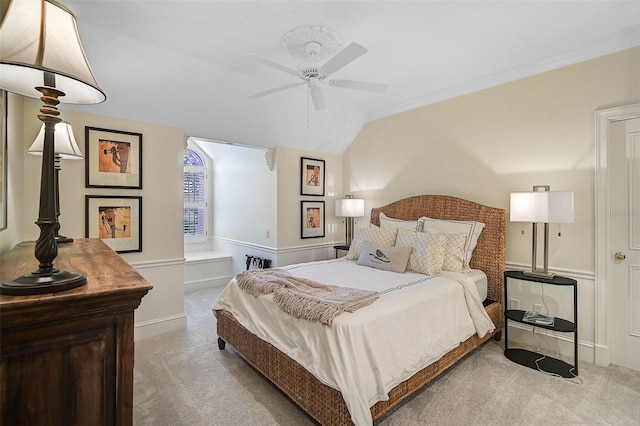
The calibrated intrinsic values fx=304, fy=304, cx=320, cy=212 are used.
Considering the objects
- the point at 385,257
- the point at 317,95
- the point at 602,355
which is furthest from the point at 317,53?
the point at 602,355

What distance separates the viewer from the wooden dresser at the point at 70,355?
76 cm

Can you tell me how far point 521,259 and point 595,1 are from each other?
2300mm

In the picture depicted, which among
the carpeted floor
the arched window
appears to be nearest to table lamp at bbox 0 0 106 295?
the carpeted floor

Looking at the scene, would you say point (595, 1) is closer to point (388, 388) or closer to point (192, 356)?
point (388, 388)

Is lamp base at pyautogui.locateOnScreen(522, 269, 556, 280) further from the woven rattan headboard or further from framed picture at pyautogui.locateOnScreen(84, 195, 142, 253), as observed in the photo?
framed picture at pyautogui.locateOnScreen(84, 195, 142, 253)

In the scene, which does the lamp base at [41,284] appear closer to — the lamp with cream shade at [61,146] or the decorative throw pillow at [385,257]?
the lamp with cream shade at [61,146]

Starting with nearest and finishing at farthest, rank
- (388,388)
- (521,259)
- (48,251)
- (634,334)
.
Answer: (48,251)
(388,388)
(634,334)
(521,259)

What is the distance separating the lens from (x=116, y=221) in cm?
318

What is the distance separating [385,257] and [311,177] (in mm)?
2124

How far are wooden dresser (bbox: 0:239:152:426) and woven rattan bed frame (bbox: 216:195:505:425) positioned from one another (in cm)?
122

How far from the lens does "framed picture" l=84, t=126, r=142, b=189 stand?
303 centimetres

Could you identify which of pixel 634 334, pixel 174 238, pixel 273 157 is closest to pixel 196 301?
pixel 174 238

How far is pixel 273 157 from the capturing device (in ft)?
14.8

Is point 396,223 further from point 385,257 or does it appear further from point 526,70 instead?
point 526,70
